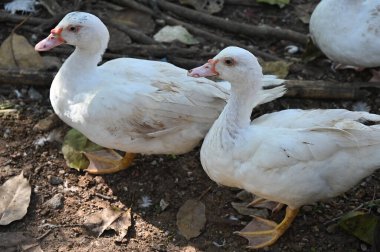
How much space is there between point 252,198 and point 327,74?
66.6 inches

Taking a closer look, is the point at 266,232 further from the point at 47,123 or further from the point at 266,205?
the point at 47,123

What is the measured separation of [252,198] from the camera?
4.20m

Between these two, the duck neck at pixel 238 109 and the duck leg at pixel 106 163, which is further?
the duck leg at pixel 106 163

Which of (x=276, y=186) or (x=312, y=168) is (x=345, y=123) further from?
(x=276, y=186)

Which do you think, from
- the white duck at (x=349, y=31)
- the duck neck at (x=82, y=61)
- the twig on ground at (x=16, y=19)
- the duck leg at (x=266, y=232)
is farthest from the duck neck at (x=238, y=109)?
the twig on ground at (x=16, y=19)

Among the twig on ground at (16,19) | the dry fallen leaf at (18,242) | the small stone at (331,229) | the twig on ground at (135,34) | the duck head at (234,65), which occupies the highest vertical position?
the duck head at (234,65)

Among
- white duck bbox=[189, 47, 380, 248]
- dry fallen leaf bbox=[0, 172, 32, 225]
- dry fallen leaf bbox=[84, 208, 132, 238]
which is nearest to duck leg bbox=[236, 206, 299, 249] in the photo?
Result: white duck bbox=[189, 47, 380, 248]

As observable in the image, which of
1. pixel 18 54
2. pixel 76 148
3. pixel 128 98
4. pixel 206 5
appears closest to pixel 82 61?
pixel 128 98

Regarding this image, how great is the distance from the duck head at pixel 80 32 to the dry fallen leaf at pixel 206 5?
189cm

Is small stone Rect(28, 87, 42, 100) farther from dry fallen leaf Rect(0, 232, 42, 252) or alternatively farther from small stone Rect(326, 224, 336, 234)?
small stone Rect(326, 224, 336, 234)

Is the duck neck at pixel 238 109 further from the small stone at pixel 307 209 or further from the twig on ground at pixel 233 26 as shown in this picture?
the twig on ground at pixel 233 26

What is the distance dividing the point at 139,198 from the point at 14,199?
0.90 meters

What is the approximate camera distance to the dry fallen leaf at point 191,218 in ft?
12.9

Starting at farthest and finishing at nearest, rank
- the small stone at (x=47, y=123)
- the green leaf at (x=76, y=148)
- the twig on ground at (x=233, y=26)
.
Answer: the twig on ground at (x=233, y=26) → the small stone at (x=47, y=123) → the green leaf at (x=76, y=148)
